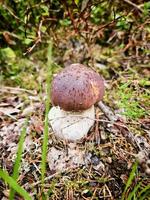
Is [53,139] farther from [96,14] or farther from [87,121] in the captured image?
[96,14]

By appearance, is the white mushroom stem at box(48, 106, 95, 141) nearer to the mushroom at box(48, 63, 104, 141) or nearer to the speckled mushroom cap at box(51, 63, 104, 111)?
the mushroom at box(48, 63, 104, 141)

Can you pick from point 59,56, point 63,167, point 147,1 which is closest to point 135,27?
point 147,1

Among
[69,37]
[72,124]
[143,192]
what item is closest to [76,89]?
[72,124]

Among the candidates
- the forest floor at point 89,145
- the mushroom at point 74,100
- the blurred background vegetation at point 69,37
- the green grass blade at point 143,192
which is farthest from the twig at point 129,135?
the blurred background vegetation at point 69,37

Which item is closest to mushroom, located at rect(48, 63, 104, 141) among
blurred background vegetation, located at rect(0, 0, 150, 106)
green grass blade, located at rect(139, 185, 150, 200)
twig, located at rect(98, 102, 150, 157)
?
twig, located at rect(98, 102, 150, 157)

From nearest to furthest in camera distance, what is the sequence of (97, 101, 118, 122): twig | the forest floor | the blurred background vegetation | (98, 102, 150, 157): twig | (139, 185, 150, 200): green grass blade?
(139, 185, 150, 200): green grass blade
the forest floor
(98, 102, 150, 157): twig
(97, 101, 118, 122): twig
the blurred background vegetation

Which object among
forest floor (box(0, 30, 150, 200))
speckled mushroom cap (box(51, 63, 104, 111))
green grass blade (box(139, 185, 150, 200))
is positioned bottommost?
green grass blade (box(139, 185, 150, 200))
